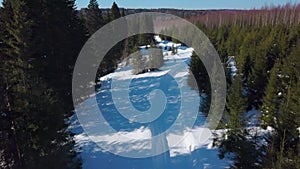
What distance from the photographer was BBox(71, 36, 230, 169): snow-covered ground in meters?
10.8

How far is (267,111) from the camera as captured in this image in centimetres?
1212

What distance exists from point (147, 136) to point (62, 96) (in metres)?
4.62

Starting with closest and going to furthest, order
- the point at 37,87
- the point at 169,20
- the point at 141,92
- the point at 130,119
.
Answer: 1. the point at 37,87
2. the point at 130,119
3. the point at 141,92
4. the point at 169,20

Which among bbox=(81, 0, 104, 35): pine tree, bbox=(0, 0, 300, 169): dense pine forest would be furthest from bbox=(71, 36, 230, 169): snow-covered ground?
bbox=(81, 0, 104, 35): pine tree

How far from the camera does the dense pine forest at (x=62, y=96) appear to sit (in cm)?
770

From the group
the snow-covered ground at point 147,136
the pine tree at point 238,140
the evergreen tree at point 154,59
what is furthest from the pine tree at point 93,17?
the pine tree at point 238,140

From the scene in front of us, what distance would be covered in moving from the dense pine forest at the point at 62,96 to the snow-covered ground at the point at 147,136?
0.74 meters

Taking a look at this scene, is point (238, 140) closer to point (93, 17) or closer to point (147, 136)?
point (147, 136)

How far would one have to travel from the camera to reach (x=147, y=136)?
482 inches

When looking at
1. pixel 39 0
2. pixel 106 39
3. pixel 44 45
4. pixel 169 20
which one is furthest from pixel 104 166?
pixel 169 20

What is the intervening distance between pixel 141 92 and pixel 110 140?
23.8ft

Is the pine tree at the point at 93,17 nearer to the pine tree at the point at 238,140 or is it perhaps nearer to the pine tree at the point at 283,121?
the pine tree at the point at 283,121

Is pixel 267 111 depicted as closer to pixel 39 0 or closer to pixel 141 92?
pixel 141 92

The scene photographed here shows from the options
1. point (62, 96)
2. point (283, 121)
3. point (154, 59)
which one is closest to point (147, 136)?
point (62, 96)
